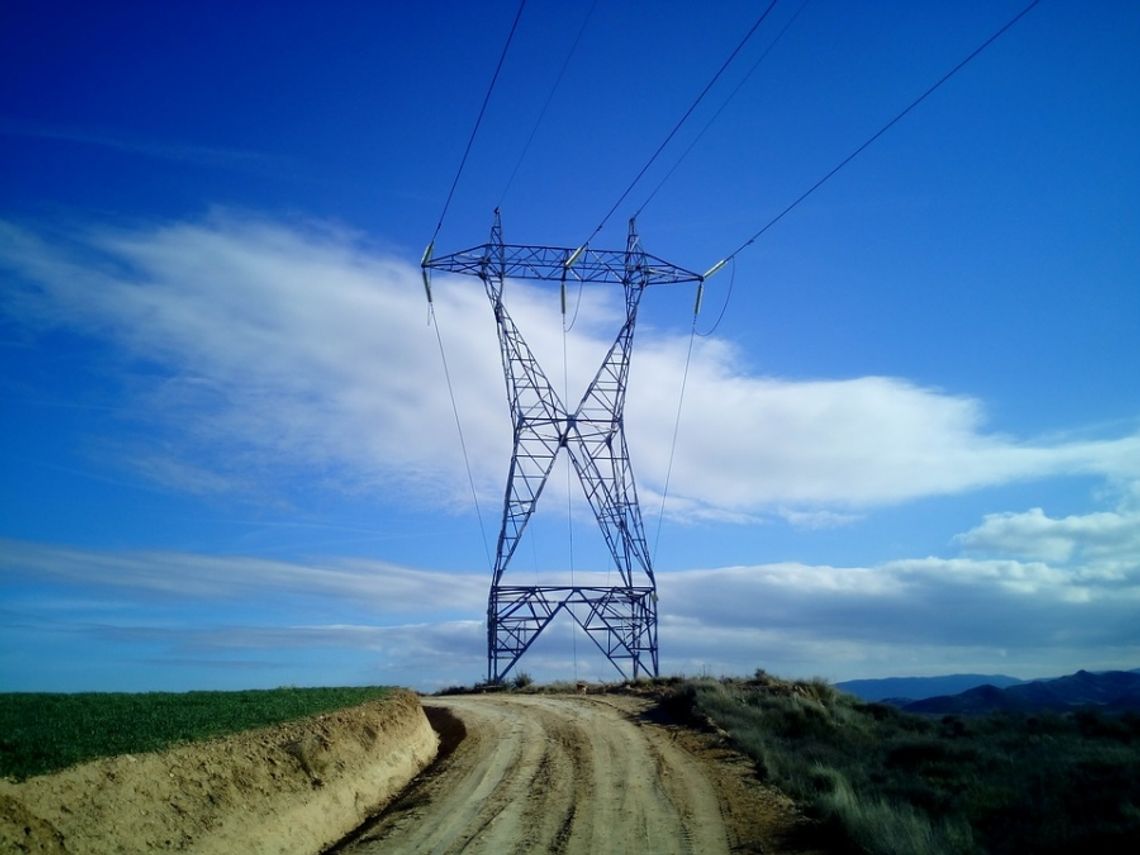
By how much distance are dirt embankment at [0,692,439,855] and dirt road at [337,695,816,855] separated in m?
0.73

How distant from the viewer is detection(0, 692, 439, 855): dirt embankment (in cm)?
971

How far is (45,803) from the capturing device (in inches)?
382

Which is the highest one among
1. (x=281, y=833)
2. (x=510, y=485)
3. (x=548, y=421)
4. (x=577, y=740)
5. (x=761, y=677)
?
(x=548, y=421)

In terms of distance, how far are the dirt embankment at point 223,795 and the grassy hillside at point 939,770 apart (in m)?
7.20

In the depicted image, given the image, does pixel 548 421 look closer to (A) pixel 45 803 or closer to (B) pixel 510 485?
(B) pixel 510 485

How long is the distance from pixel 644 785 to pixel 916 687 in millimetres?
98516

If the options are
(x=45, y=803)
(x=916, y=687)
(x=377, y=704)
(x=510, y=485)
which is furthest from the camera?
(x=916, y=687)

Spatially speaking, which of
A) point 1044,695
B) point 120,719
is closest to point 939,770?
point 120,719

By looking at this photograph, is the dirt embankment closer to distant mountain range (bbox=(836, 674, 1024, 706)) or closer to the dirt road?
the dirt road

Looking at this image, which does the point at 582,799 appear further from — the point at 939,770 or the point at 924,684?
the point at 924,684

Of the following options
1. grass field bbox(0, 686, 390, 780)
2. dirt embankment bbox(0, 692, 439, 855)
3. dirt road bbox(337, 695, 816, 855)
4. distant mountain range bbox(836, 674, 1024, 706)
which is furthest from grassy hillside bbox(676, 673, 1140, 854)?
distant mountain range bbox(836, 674, 1024, 706)

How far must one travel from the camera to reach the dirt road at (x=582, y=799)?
1273 cm

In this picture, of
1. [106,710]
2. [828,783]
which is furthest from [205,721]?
[828,783]

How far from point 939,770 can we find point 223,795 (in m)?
13.8
